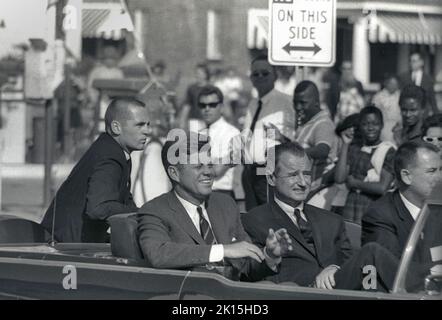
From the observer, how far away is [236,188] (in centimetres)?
999

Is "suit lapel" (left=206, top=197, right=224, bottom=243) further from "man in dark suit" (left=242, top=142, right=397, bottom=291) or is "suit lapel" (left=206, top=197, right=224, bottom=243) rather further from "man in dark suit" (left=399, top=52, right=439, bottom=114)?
"man in dark suit" (left=399, top=52, right=439, bottom=114)

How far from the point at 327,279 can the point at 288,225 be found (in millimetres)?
707

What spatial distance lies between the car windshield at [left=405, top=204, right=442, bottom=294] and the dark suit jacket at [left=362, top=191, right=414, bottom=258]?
24.2 inches

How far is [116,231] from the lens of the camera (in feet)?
19.1

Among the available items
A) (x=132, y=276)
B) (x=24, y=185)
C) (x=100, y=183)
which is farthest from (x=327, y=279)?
(x=24, y=185)

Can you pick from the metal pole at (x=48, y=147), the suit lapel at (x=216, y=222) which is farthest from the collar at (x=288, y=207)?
the metal pole at (x=48, y=147)

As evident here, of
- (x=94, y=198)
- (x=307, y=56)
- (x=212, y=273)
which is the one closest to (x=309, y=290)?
(x=212, y=273)

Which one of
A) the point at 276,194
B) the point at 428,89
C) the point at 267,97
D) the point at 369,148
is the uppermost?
the point at 428,89

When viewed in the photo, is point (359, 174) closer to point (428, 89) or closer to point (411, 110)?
point (411, 110)

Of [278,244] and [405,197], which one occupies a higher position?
[405,197]

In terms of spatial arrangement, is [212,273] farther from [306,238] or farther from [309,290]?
[306,238]

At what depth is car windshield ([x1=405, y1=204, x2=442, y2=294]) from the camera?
4910mm

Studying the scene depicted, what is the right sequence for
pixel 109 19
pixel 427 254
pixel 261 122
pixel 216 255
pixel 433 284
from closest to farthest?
pixel 433 284
pixel 427 254
pixel 216 255
pixel 261 122
pixel 109 19

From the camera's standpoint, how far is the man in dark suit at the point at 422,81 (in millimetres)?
10609
